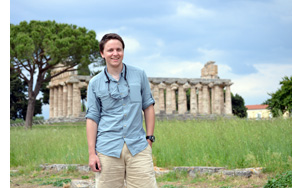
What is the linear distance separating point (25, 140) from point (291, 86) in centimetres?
2682

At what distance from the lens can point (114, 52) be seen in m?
3.61

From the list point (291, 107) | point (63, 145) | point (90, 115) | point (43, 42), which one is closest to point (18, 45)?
point (43, 42)

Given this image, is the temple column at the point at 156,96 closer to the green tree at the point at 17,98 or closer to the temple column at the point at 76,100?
the temple column at the point at 76,100

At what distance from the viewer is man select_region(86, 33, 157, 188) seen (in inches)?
138

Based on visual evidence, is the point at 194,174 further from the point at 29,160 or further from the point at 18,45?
the point at 18,45

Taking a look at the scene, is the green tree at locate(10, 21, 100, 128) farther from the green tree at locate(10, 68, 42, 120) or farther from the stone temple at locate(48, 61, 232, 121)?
the green tree at locate(10, 68, 42, 120)

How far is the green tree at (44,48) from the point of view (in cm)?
2870

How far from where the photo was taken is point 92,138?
3617 millimetres

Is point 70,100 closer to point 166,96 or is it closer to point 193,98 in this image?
point 166,96

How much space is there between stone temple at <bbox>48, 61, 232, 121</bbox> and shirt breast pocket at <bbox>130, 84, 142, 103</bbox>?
38.8m

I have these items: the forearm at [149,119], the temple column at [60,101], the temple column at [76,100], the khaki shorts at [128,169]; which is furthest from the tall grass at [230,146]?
the temple column at [60,101]

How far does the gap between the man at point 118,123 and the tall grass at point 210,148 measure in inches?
208

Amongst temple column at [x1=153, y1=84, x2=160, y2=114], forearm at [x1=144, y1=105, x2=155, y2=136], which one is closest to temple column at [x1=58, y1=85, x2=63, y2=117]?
temple column at [x1=153, y1=84, x2=160, y2=114]

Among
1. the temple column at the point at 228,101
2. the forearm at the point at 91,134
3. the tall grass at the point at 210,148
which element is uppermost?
the temple column at the point at 228,101
